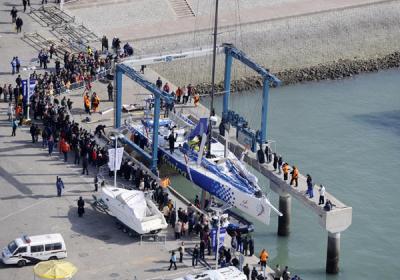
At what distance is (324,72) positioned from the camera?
346 feet

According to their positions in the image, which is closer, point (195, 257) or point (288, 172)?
point (195, 257)

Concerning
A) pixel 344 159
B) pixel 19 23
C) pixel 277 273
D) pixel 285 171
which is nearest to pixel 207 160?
pixel 285 171

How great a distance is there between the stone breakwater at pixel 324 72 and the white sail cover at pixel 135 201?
96.2ft

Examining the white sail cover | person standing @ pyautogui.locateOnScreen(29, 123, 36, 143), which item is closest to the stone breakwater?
person standing @ pyautogui.locateOnScreen(29, 123, 36, 143)

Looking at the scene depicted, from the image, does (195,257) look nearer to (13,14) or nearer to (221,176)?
(221,176)

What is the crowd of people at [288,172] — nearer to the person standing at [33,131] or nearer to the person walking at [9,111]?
the person standing at [33,131]

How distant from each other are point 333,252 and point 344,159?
15.9 meters

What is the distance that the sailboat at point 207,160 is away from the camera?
243 feet

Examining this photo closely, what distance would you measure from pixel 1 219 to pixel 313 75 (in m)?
39.1

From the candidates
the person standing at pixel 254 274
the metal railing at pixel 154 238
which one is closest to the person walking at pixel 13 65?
the metal railing at pixel 154 238

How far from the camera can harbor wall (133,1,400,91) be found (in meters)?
101

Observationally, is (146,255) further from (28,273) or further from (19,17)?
(19,17)

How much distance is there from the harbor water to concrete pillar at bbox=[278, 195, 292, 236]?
1.49 ft

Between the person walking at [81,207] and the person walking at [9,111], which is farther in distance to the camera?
the person walking at [9,111]
